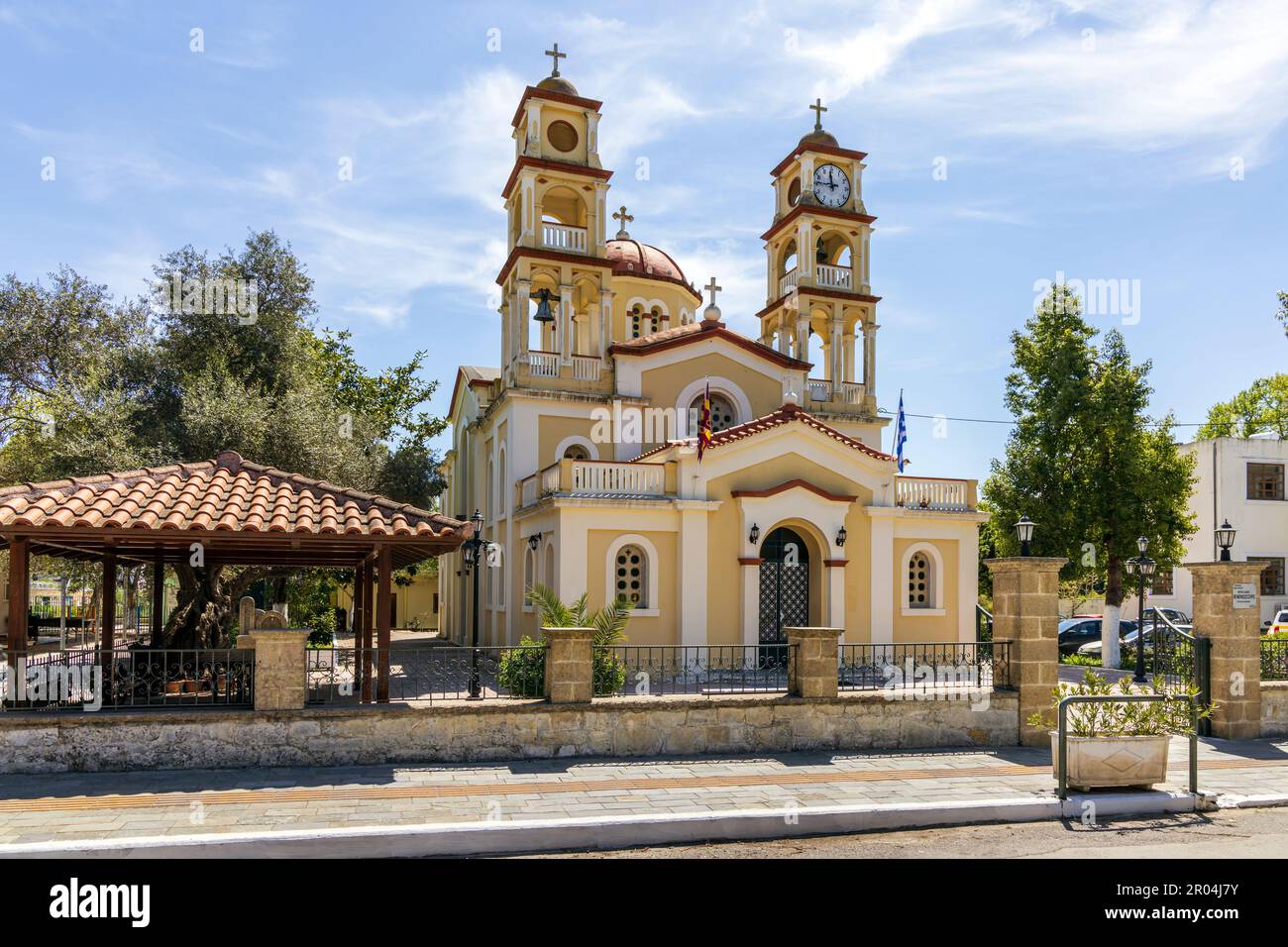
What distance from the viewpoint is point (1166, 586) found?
4050cm

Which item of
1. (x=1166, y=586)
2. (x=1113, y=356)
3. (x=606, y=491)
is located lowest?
(x=1166, y=586)

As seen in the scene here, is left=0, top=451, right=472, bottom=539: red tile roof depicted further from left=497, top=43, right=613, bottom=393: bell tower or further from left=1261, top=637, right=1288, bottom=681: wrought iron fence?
left=1261, top=637, right=1288, bottom=681: wrought iron fence

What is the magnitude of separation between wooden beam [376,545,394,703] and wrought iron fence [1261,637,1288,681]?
1355 cm

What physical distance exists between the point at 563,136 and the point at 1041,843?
2170cm

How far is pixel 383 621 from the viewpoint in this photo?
42.1 ft

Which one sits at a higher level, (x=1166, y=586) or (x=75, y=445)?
(x=75, y=445)

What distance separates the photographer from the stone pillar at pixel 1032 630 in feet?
44.4

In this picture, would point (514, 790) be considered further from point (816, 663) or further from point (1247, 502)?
point (1247, 502)

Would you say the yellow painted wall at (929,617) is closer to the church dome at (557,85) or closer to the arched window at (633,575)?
the arched window at (633,575)

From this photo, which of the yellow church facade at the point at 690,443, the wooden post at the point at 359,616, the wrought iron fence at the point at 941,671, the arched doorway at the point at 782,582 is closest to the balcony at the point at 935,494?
the yellow church facade at the point at 690,443

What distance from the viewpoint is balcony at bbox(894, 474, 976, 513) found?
2188 centimetres
